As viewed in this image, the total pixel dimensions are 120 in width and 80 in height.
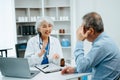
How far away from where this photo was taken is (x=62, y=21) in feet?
17.5

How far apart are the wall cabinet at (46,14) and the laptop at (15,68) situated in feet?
10.9

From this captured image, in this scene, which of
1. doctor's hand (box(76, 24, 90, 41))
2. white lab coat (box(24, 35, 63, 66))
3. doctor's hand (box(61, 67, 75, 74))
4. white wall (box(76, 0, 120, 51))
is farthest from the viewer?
white wall (box(76, 0, 120, 51))

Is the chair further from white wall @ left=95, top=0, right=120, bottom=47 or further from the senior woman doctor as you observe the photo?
white wall @ left=95, top=0, right=120, bottom=47

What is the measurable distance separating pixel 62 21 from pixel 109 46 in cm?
387

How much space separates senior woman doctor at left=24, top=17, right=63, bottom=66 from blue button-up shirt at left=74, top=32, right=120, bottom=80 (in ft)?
3.20

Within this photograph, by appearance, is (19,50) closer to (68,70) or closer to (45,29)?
(45,29)

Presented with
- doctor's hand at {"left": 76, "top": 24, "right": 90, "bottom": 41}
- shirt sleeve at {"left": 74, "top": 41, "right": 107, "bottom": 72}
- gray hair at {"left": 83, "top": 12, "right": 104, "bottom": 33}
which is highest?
gray hair at {"left": 83, "top": 12, "right": 104, "bottom": 33}

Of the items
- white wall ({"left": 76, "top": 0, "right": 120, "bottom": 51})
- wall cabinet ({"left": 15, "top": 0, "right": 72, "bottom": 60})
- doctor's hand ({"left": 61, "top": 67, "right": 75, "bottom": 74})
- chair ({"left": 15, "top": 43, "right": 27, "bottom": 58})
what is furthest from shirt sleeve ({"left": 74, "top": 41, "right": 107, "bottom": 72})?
wall cabinet ({"left": 15, "top": 0, "right": 72, "bottom": 60})

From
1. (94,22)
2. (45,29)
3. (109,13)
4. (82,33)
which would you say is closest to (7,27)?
(109,13)

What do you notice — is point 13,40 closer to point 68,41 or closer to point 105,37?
point 68,41

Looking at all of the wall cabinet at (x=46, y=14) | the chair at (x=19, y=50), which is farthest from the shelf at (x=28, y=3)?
the chair at (x=19, y=50)

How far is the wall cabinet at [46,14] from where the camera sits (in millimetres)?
5191

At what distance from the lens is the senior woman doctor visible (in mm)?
2510

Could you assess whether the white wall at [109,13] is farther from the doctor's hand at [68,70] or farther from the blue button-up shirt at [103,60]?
the blue button-up shirt at [103,60]
